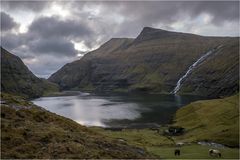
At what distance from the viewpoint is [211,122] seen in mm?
107062

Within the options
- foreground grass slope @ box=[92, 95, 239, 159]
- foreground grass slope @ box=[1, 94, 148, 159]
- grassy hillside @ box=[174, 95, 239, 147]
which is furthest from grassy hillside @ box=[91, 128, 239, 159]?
grassy hillside @ box=[174, 95, 239, 147]

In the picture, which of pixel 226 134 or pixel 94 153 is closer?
pixel 94 153

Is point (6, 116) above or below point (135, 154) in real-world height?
above

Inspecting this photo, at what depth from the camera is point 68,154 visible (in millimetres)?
28938

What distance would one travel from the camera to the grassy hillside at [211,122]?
81.7 meters

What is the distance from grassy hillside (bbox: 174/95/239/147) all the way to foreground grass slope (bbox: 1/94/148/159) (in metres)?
49.6

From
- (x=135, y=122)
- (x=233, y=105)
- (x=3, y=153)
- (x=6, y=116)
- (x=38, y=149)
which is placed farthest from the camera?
(x=135, y=122)

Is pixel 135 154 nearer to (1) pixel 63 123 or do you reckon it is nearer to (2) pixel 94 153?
(2) pixel 94 153

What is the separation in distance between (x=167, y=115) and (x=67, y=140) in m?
125

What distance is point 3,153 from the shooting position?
27.2 metres

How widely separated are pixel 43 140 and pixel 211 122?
84.9 m

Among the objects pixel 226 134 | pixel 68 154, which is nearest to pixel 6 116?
pixel 68 154

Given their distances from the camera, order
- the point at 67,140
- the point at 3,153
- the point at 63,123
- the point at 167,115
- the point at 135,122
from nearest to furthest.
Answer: the point at 3,153
the point at 67,140
the point at 63,123
the point at 135,122
the point at 167,115

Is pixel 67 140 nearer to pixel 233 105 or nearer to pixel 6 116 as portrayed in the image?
pixel 6 116
